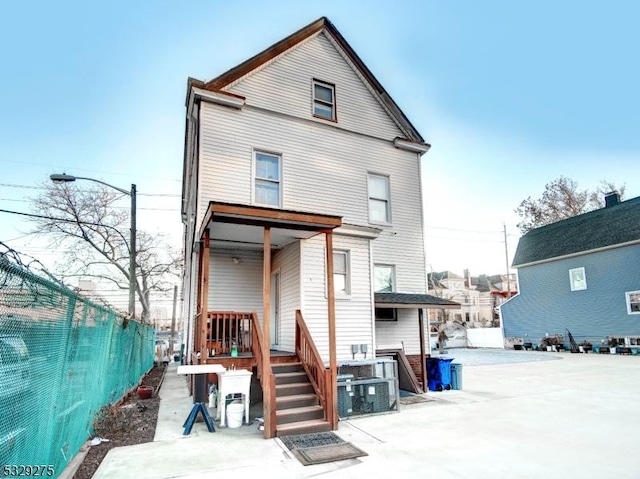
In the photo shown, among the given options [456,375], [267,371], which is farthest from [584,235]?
[267,371]

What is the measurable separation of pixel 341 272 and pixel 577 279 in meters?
20.2

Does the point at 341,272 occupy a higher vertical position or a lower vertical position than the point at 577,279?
lower

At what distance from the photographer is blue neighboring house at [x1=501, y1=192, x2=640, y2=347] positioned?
20438 mm

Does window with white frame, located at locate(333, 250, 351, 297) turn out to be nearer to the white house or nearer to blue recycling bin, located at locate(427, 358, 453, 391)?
the white house

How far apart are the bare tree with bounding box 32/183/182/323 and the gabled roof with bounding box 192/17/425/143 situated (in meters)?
11.7

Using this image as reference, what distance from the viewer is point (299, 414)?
6.62 metres

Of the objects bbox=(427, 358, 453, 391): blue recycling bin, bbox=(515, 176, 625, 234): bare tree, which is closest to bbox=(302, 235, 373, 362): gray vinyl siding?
bbox=(427, 358, 453, 391): blue recycling bin

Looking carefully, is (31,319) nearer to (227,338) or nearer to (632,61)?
(227,338)

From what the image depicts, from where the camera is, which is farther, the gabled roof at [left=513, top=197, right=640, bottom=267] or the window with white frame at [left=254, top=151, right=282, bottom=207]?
the gabled roof at [left=513, top=197, right=640, bottom=267]

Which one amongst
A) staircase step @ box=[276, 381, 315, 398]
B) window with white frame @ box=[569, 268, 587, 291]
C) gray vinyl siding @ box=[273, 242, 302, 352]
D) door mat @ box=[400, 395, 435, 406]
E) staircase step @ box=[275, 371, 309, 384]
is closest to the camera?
staircase step @ box=[276, 381, 315, 398]

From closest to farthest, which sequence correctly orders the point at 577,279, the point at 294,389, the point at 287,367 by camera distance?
the point at 294,389 → the point at 287,367 → the point at 577,279

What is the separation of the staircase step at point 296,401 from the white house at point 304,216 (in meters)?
0.12

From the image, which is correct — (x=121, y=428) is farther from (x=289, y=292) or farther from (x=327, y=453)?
(x=289, y=292)

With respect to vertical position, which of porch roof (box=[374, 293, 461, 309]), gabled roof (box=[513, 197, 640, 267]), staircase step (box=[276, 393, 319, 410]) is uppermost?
gabled roof (box=[513, 197, 640, 267])
